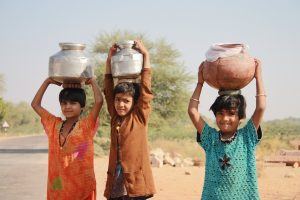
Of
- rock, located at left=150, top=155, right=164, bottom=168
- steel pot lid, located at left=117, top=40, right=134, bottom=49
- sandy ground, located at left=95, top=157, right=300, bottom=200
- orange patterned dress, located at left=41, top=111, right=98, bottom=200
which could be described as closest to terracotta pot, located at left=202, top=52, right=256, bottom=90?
steel pot lid, located at left=117, top=40, right=134, bottom=49

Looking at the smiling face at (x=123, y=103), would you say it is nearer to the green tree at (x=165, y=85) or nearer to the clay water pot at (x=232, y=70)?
Result: the clay water pot at (x=232, y=70)

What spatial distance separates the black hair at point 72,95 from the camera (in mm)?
4410

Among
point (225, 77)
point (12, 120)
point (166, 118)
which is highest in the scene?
point (225, 77)

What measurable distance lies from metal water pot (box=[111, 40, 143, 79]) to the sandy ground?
15.6ft

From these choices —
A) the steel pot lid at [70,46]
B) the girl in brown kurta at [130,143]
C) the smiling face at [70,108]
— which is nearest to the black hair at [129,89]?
the girl in brown kurta at [130,143]

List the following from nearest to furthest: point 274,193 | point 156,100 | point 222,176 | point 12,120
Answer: point 222,176 → point 274,193 → point 156,100 → point 12,120

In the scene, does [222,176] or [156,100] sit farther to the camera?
[156,100]

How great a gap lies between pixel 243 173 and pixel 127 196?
1.02m

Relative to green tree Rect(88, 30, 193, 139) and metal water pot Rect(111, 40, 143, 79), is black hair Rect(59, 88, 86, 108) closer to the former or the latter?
metal water pot Rect(111, 40, 143, 79)

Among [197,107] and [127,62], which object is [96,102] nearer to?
[127,62]

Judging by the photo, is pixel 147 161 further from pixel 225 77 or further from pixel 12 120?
pixel 12 120

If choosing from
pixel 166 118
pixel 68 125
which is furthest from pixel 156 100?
pixel 68 125

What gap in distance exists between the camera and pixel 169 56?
90.4 feet

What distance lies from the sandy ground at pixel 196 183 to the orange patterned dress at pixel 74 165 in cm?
435
